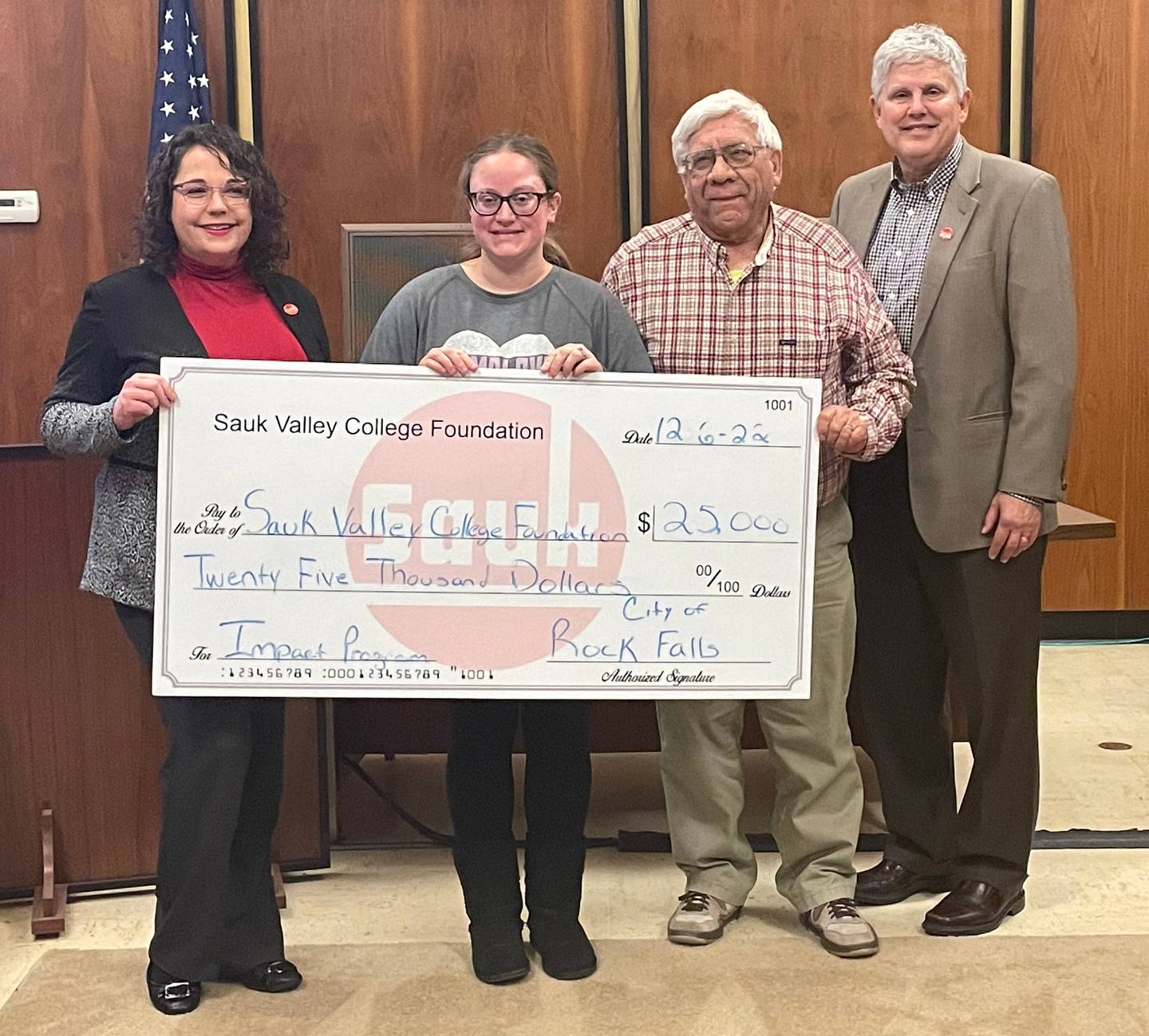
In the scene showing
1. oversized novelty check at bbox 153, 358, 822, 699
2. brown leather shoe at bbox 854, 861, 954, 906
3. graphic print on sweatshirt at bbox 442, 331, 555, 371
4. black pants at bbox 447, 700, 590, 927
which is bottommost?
brown leather shoe at bbox 854, 861, 954, 906

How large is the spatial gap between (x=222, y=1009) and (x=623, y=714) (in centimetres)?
119

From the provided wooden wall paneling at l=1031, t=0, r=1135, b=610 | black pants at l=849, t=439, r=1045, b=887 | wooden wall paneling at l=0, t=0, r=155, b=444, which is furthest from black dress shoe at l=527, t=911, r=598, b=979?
wooden wall paneling at l=1031, t=0, r=1135, b=610

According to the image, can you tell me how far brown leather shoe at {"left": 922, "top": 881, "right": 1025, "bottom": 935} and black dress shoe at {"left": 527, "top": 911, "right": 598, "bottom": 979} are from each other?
0.66 meters

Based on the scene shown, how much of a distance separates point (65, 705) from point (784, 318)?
1583mm

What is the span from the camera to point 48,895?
8.37 ft

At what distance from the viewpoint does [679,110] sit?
13.7 feet

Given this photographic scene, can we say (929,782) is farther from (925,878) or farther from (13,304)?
(13,304)

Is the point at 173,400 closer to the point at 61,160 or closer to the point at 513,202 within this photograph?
the point at 513,202

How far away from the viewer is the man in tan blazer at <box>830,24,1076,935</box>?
2346mm

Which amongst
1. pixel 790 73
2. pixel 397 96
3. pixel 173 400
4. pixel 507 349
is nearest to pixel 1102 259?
pixel 790 73

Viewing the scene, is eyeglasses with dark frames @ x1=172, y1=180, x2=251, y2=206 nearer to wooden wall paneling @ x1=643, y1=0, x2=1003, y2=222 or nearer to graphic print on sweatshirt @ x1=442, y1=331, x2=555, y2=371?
graphic print on sweatshirt @ x1=442, y1=331, x2=555, y2=371

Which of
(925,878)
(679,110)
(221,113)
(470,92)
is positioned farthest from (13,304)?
(925,878)

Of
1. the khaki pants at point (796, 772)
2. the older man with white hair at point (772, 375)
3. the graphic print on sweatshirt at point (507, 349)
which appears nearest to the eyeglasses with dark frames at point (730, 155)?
the older man with white hair at point (772, 375)

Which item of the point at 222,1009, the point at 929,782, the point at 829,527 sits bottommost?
the point at 222,1009
